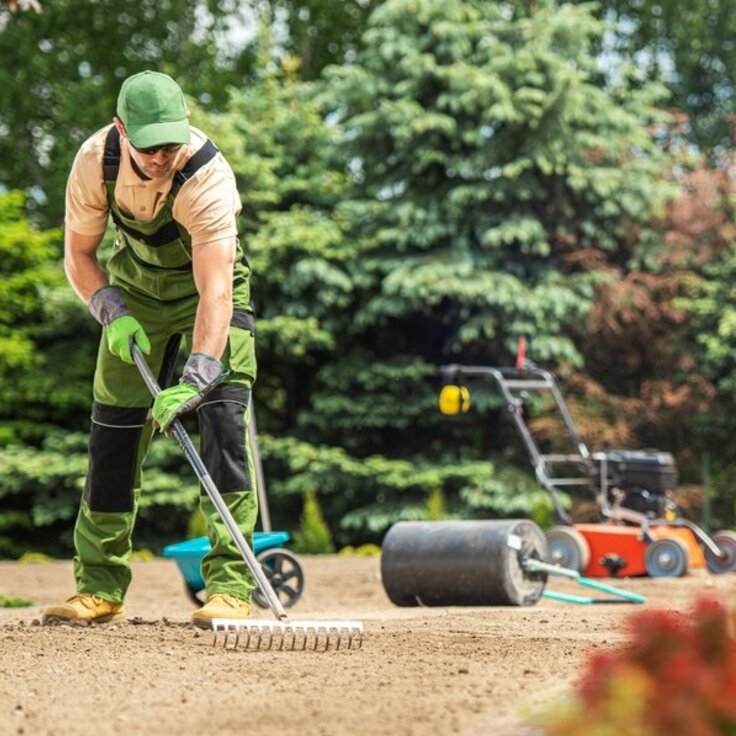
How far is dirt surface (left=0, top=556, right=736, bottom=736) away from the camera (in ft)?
9.86

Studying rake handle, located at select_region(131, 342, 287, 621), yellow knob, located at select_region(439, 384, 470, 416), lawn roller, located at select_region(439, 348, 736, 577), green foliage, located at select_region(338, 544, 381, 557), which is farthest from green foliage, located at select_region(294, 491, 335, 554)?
rake handle, located at select_region(131, 342, 287, 621)

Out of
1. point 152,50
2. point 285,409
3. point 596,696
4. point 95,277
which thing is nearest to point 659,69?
point 152,50

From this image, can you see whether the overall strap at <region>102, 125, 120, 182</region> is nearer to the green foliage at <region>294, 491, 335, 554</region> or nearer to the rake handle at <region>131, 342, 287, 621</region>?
the rake handle at <region>131, 342, 287, 621</region>

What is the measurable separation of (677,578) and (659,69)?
46.3ft

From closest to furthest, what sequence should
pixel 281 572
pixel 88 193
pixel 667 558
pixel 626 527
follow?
1. pixel 88 193
2. pixel 281 572
3. pixel 667 558
4. pixel 626 527

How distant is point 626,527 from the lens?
10.2 meters

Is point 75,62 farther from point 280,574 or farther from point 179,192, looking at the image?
point 179,192

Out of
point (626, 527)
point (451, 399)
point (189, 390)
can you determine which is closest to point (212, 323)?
point (189, 390)

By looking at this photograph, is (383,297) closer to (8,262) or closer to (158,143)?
(8,262)

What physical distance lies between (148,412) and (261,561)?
6.14ft

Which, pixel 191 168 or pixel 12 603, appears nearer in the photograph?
pixel 191 168

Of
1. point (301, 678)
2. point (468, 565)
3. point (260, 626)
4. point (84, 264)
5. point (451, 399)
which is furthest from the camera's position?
point (451, 399)

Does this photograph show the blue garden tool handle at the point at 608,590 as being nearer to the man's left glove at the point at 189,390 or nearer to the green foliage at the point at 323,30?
the man's left glove at the point at 189,390

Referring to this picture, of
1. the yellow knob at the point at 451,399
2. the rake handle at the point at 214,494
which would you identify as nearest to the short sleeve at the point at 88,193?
the rake handle at the point at 214,494
